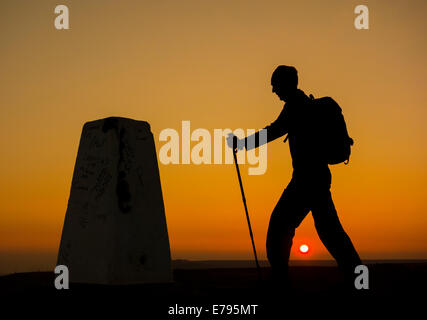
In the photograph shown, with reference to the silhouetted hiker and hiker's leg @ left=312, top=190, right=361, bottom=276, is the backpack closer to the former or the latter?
the silhouetted hiker

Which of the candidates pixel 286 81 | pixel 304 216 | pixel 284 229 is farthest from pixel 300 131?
pixel 284 229

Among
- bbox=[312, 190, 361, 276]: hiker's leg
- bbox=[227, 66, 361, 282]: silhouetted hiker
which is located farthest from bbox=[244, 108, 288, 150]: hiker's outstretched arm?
bbox=[312, 190, 361, 276]: hiker's leg

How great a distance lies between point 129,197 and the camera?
351 inches

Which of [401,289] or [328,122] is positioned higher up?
[328,122]

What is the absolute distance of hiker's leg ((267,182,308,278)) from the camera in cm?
755

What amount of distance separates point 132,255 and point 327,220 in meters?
2.85

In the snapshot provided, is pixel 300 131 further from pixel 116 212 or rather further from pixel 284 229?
pixel 116 212

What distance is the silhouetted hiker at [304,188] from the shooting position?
24.2 feet

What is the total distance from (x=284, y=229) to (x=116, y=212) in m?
2.43

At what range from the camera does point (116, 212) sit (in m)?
8.74

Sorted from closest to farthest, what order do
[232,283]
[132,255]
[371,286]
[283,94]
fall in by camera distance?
[283,94] < [132,255] < [371,286] < [232,283]
